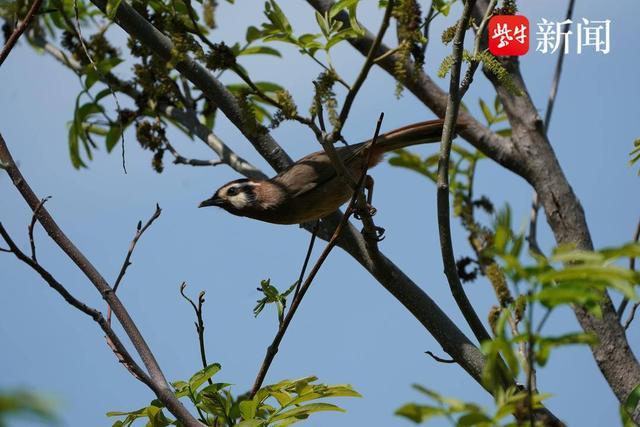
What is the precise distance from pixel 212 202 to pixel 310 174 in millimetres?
1084

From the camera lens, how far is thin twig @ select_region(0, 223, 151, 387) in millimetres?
2928

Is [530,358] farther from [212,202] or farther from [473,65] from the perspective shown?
[212,202]

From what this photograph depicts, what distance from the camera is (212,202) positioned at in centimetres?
692

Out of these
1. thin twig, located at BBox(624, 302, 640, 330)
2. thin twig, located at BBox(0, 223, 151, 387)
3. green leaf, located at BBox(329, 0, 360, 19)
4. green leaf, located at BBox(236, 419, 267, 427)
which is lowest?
green leaf, located at BBox(236, 419, 267, 427)

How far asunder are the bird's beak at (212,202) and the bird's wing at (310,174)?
2.79 feet

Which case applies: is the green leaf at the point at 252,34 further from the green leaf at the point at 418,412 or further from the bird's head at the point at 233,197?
the green leaf at the point at 418,412

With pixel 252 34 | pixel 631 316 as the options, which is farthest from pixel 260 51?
pixel 631 316

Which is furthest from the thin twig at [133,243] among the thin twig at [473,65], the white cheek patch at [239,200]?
the white cheek patch at [239,200]

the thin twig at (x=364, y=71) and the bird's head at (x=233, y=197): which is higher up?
the bird's head at (x=233, y=197)

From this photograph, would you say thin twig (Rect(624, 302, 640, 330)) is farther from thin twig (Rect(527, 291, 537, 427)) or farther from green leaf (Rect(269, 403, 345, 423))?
thin twig (Rect(527, 291, 537, 427))

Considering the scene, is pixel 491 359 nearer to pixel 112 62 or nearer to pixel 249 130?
pixel 249 130

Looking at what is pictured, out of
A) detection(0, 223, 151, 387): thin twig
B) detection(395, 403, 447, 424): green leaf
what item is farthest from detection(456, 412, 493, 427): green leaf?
detection(0, 223, 151, 387): thin twig

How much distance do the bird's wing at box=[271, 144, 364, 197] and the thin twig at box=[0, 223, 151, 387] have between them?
10.2 feet

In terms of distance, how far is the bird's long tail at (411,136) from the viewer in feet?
19.1
